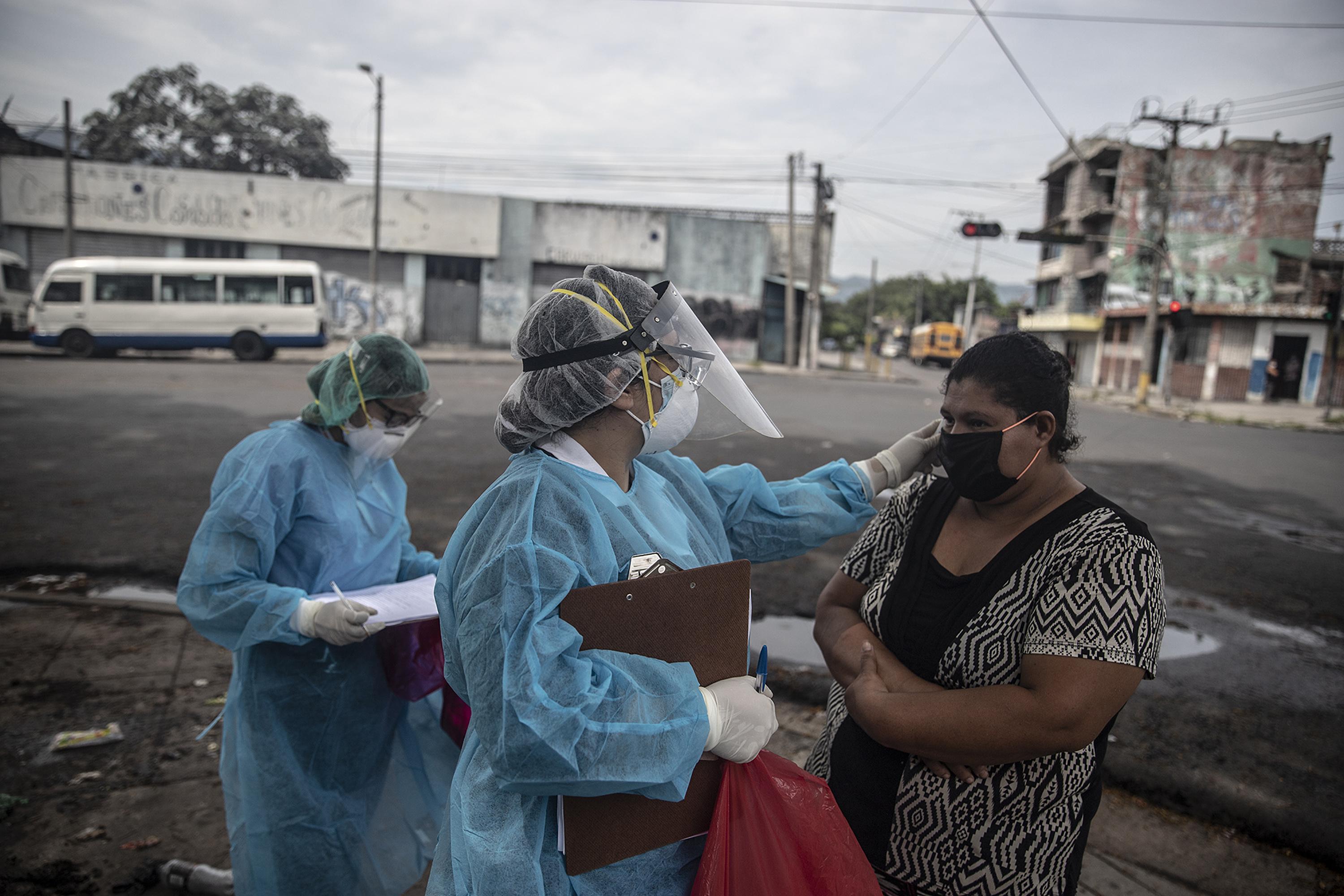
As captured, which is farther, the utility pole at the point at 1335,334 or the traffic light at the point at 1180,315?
the utility pole at the point at 1335,334

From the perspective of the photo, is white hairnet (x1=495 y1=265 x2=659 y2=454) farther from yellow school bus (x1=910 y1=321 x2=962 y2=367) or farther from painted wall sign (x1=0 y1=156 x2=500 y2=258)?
yellow school bus (x1=910 y1=321 x2=962 y2=367)

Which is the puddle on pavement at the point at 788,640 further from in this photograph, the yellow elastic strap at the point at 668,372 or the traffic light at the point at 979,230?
the traffic light at the point at 979,230

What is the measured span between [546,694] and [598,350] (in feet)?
2.09

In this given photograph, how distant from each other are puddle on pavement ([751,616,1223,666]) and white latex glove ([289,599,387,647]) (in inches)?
108

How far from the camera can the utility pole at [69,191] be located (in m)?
22.9

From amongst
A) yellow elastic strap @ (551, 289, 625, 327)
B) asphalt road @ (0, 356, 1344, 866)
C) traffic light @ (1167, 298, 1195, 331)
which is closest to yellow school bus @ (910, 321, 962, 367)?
traffic light @ (1167, 298, 1195, 331)

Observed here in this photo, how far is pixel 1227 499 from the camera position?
372 inches

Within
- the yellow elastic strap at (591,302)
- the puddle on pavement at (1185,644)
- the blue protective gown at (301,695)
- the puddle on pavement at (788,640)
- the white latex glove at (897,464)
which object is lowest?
the puddle on pavement at (788,640)

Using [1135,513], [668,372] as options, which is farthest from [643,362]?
[1135,513]

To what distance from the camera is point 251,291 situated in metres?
19.5

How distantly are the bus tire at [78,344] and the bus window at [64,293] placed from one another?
0.72 meters

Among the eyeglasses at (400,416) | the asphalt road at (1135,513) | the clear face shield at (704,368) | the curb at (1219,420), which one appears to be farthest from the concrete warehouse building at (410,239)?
the clear face shield at (704,368)

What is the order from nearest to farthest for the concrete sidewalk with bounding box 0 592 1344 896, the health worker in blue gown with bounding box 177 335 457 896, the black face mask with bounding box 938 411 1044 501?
the black face mask with bounding box 938 411 1044 501 → the health worker in blue gown with bounding box 177 335 457 896 → the concrete sidewalk with bounding box 0 592 1344 896

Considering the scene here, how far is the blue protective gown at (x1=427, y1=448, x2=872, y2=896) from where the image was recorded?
1.26 metres
